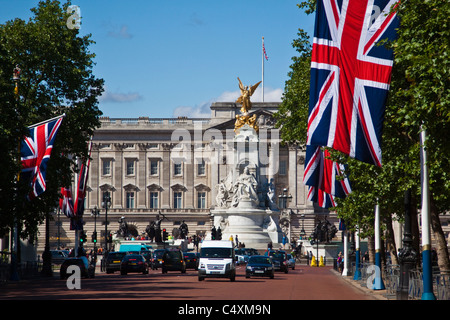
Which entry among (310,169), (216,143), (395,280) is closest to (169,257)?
(310,169)

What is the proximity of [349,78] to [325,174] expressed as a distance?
636 inches

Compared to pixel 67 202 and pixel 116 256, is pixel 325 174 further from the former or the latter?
pixel 116 256

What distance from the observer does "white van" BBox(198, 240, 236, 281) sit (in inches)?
1820

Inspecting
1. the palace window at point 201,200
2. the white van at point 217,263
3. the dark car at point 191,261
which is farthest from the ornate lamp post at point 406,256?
the palace window at point 201,200

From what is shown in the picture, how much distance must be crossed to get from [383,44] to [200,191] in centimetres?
13073

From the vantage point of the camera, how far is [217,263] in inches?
1826

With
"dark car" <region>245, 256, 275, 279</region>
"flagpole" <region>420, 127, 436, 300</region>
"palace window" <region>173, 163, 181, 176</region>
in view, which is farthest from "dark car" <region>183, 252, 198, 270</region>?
"palace window" <region>173, 163, 181, 176</region>

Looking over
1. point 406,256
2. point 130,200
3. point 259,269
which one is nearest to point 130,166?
point 130,200

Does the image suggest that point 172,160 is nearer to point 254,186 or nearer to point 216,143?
point 216,143

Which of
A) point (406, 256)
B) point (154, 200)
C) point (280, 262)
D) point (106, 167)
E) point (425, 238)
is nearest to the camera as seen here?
point (425, 238)

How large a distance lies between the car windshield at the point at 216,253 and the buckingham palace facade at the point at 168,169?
318 feet

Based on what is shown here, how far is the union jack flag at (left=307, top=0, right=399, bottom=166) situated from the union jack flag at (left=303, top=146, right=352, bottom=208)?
14298 millimetres

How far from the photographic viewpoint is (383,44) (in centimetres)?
2130

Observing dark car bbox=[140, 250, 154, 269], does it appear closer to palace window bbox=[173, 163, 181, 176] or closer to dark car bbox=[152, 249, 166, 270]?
dark car bbox=[152, 249, 166, 270]
